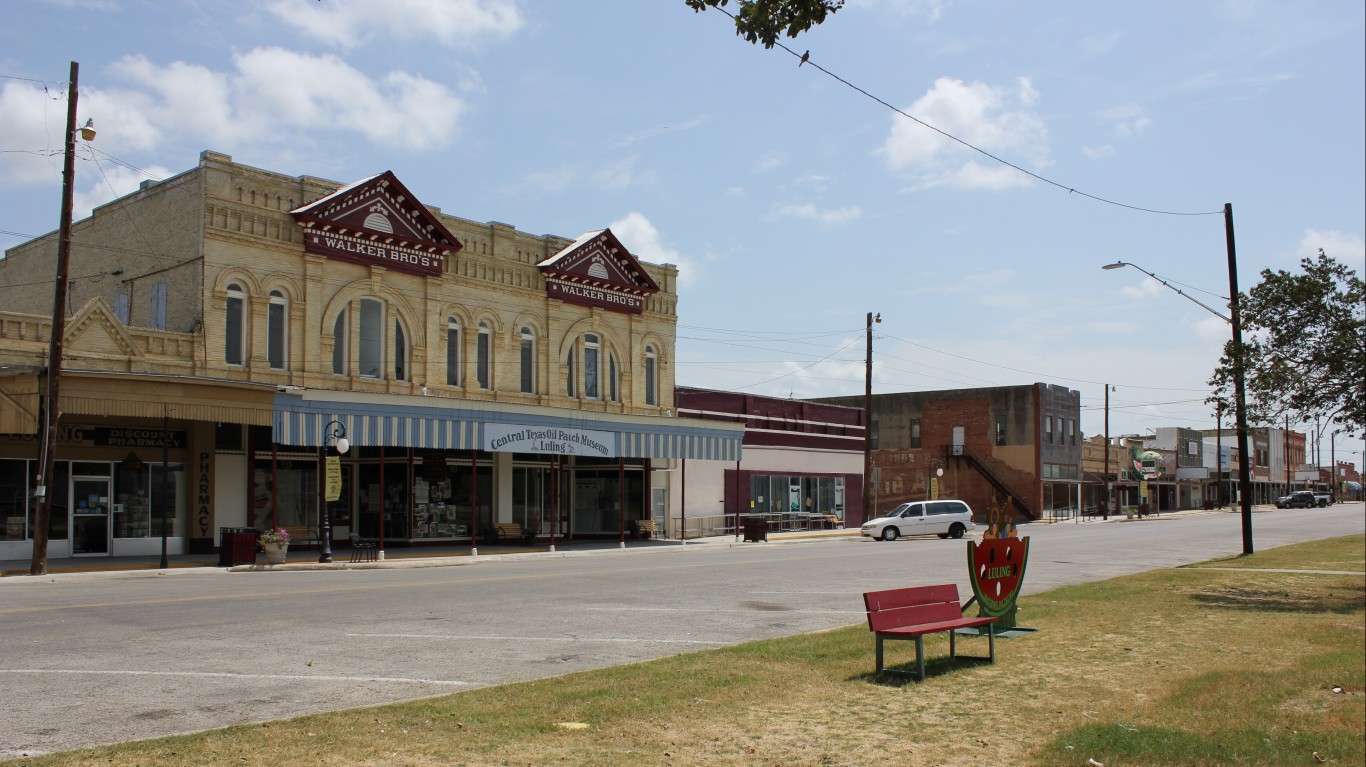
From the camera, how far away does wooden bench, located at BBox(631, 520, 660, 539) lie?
3988 centimetres


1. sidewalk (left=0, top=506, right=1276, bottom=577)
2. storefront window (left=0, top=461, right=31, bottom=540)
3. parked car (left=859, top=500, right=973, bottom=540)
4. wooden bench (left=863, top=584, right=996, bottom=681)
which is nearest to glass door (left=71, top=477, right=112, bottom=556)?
sidewalk (left=0, top=506, right=1276, bottom=577)

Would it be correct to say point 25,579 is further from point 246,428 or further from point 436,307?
point 436,307

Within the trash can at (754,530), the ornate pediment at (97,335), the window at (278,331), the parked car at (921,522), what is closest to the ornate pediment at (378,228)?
the window at (278,331)

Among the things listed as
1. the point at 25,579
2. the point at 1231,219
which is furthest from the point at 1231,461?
the point at 25,579

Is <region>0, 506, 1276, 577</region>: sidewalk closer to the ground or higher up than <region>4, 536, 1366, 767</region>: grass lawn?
closer to the ground

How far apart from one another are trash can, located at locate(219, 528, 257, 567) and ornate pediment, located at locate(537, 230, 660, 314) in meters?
14.5

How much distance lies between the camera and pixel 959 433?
73500 millimetres

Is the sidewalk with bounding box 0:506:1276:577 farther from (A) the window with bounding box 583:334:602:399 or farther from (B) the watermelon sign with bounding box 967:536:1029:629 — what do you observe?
(B) the watermelon sign with bounding box 967:536:1029:629

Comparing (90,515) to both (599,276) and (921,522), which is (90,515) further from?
(921,522)

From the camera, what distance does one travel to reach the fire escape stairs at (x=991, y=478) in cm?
7031

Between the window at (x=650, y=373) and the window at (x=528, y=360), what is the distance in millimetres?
5609

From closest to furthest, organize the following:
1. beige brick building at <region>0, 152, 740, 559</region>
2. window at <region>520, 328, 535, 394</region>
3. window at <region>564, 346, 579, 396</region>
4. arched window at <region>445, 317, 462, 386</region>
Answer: beige brick building at <region>0, 152, 740, 559</region>
arched window at <region>445, 317, 462, 386</region>
window at <region>520, 328, 535, 394</region>
window at <region>564, 346, 579, 396</region>

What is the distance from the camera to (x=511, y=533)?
36781 mm

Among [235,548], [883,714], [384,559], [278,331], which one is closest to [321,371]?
[278,331]
